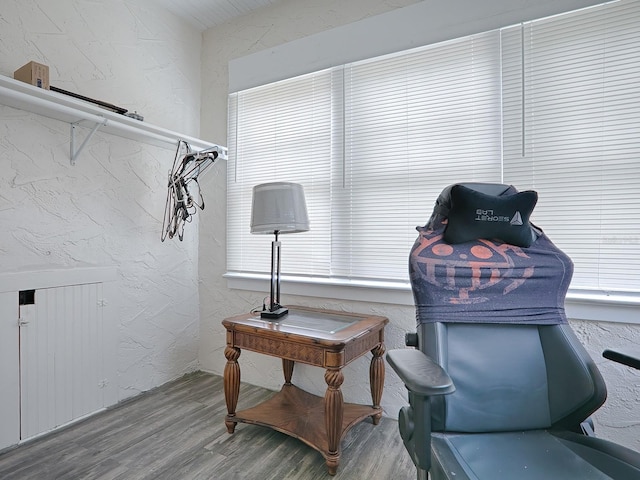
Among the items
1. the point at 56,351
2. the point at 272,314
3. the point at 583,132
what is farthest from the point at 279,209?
the point at 583,132

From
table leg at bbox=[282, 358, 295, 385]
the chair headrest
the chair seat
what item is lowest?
table leg at bbox=[282, 358, 295, 385]

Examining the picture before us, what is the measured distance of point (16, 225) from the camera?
1820 millimetres

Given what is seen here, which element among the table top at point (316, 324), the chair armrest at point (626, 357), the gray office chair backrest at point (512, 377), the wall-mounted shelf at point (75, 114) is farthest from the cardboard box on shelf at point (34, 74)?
the chair armrest at point (626, 357)

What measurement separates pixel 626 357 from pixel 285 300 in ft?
6.18

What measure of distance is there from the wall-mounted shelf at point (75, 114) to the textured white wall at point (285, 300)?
658 mm

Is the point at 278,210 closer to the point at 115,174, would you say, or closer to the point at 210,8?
the point at 115,174

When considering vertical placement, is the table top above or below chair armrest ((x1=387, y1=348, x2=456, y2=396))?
below

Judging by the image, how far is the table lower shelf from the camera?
1.77 meters

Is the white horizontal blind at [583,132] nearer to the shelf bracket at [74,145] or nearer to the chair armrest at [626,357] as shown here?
the chair armrest at [626,357]

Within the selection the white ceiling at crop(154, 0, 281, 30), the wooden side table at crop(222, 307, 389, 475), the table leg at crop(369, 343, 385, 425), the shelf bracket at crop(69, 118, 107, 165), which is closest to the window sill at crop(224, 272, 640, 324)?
the wooden side table at crop(222, 307, 389, 475)

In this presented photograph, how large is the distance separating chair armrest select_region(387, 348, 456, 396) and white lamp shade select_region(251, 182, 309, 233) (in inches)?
40.7

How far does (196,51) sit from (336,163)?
1.69m

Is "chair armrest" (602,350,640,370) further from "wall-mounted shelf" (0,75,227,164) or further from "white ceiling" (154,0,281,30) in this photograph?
"white ceiling" (154,0,281,30)

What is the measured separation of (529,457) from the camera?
1027 mm
